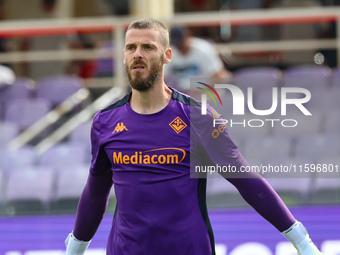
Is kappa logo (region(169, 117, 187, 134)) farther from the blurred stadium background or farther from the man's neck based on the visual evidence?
the blurred stadium background

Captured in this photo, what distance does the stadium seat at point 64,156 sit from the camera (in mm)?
6969

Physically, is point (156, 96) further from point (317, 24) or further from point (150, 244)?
point (317, 24)

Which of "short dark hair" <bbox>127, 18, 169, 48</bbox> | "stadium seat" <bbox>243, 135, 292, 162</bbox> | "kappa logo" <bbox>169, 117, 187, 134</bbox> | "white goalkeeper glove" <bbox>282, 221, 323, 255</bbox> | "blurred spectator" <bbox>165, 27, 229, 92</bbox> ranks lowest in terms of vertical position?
"stadium seat" <bbox>243, 135, 292, 162</bbox>

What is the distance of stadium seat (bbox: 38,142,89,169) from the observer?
274 inches

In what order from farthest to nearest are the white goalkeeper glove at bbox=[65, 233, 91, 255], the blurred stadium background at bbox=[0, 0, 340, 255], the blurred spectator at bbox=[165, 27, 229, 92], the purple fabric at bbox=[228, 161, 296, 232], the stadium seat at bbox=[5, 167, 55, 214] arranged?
the blurred spectator at bbox=[165, 27, 229, 92] → the stadium seat at bbox=[5, 167, 55, 214] → the blurred stadium background at bbox=[0, 0, 340, 255] → the white goalkeeper glove at bbox=[65, 233, 91, 255] → the purple fabric at bbox=[228, 161, 296, 232]

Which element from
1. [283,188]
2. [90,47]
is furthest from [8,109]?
[283,188]

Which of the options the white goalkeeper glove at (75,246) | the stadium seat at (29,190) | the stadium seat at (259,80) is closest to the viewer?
the white goalkeeper glove at (75,246)

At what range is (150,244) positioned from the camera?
126 inches

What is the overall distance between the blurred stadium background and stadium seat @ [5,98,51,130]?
11 mm

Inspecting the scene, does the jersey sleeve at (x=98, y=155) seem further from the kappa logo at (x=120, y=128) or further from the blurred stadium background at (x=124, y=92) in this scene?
the blurred stadium background at (x=124, y=92)

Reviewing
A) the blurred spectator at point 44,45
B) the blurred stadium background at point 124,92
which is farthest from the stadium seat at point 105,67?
the blurred spectator at point 44,45

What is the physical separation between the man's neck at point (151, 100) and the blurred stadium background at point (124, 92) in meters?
2.34

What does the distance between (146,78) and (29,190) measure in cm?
359

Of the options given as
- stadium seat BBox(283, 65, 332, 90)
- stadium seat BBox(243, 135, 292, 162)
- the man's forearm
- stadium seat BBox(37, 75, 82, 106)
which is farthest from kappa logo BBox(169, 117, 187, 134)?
stadium seat BBox(37, 75, 82, 106)
